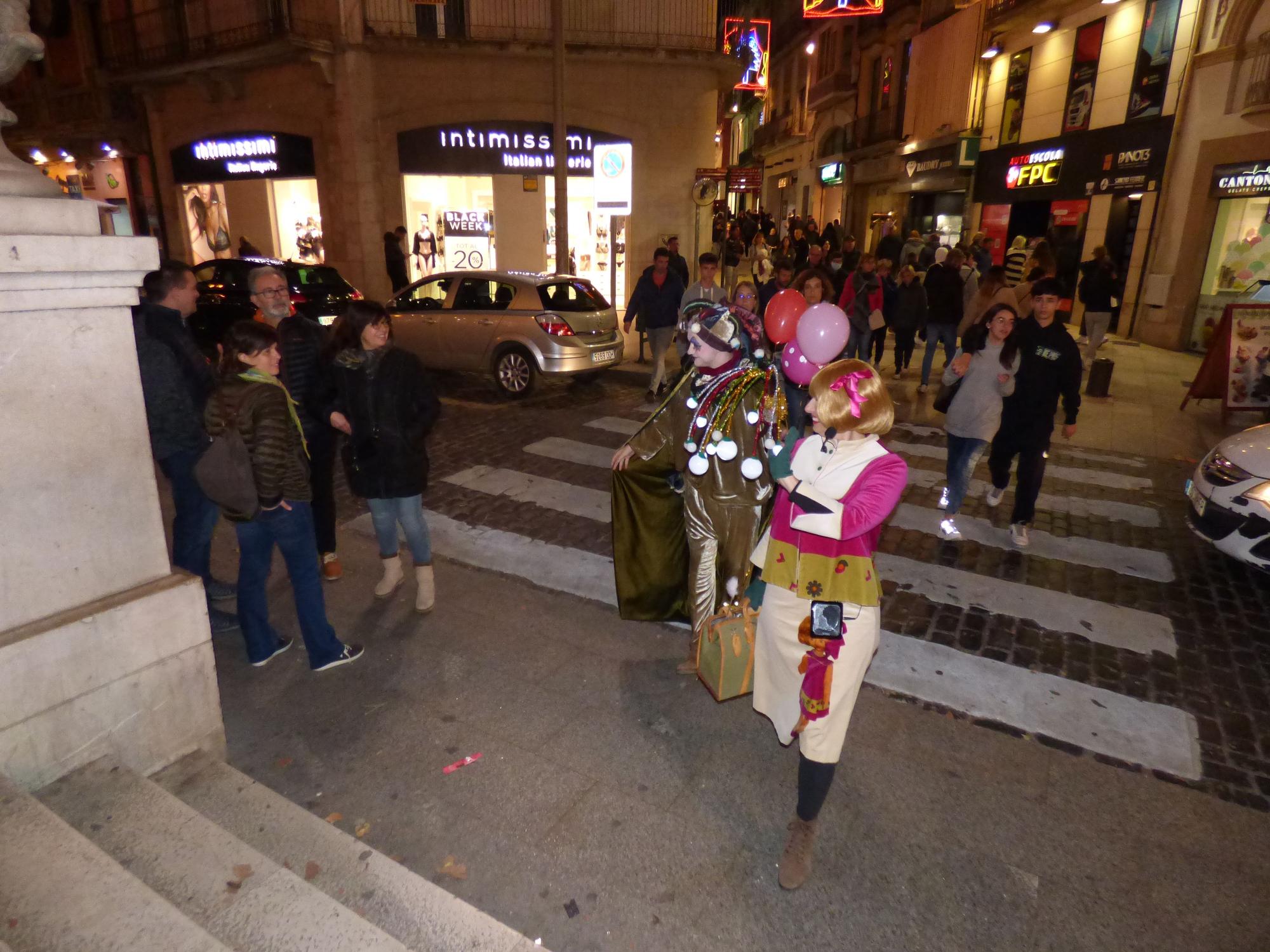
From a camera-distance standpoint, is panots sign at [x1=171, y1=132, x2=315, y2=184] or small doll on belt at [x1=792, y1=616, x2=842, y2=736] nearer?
small doll on belt at [x1=792, y1=616, x2=842, y2=736]

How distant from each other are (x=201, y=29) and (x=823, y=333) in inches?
891

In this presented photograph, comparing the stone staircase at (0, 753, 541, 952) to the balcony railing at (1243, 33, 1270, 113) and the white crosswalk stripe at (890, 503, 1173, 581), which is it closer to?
the white crosswalk stripe at (890, 503, 1173, 581)

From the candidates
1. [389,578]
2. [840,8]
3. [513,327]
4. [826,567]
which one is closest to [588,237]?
[840,8]

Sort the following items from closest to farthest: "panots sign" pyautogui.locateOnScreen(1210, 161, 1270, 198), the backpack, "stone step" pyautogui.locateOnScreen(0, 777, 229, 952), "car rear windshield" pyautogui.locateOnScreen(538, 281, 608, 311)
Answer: "stone step" pyautogui.locateOnScreen(0, 777, 229, 952) < the backpack < "car rear windshield" pyautogui.locateOnScreen(538, 281, 608, 311) < "panots sign" pyautogui.locateOnScreen(1210, 161, 1270, 198)

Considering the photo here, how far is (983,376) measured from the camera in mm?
5898

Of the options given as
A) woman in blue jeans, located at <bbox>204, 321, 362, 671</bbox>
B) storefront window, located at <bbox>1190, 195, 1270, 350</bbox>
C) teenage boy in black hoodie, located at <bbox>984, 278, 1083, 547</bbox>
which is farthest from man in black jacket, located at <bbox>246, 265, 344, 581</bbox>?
storefront window, located at <bbox>1190, 195, 1270, 350</bbox>

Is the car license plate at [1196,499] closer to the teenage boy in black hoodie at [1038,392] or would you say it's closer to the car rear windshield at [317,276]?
the teenage boy in black hoodie at [1038,392]

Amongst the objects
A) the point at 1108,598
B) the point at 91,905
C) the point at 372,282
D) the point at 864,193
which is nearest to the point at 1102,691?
the point at 1108,598

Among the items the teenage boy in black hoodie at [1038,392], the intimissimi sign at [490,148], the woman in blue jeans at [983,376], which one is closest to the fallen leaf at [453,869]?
Result: the woman in blue jeans at [983,376]

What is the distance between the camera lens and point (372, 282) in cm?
1884

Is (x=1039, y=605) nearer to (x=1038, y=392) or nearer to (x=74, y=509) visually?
(x=1038, y=392)

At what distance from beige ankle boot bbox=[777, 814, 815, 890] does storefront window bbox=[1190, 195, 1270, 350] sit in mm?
14775

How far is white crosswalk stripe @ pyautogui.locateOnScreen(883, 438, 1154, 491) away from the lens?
306 inches

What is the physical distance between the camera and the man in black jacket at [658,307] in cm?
1135
